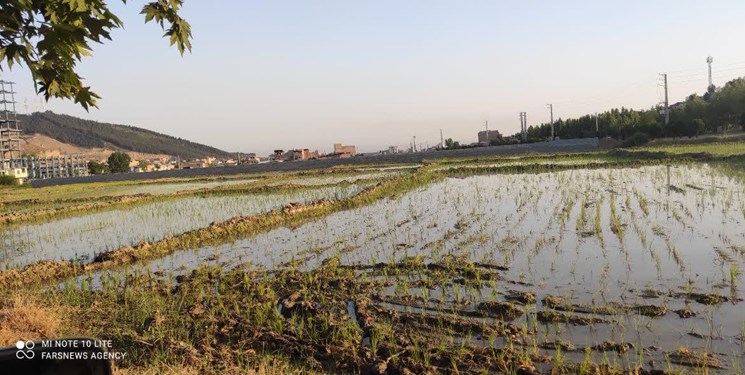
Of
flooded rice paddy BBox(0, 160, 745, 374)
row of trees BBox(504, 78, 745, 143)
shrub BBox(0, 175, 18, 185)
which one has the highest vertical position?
row of trees BBox(504, 78, 745, 143)

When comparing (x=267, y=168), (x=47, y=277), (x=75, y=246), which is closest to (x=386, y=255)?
(x=47, y=277)

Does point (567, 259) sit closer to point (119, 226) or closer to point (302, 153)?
point (119, 226)

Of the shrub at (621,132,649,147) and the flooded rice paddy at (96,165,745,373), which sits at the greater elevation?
the shrub at (621,132,649,147)

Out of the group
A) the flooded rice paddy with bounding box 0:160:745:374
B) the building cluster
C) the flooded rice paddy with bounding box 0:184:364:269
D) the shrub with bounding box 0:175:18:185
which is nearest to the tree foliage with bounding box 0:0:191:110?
the flooded rice paddy with bounding box 0:160:745:374

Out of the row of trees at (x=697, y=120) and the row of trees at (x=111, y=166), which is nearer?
the row of trees at (x=697, y=120)

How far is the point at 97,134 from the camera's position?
12488 centimetres

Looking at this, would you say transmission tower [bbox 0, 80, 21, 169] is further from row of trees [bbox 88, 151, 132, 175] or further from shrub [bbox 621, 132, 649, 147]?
shrub [bbox 621, 132, 649, 147]

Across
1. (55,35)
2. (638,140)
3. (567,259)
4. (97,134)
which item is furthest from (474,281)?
(97,134)

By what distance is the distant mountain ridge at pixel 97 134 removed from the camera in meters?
121

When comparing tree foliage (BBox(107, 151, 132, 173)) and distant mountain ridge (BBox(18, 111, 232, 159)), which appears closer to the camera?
tree foliage (BBox(107, 151, 132, 173))

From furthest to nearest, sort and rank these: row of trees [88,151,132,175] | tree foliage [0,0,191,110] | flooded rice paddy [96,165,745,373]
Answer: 1. row of trees [88,151,132,175]
2. flooded rice paddy [96,165,745,373]
3. tree foliage [0,0,191,110]

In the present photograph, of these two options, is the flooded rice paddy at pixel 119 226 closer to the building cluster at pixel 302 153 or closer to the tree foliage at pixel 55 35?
the tree foliage at pixel 55 35

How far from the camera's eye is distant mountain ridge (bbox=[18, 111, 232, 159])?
121m

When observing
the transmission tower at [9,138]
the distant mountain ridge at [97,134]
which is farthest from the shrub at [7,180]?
the distant mountain ridge at [97,134]
